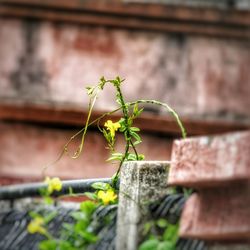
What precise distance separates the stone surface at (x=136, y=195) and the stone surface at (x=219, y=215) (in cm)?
21

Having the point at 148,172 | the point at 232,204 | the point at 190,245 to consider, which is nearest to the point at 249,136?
the point at 232,204

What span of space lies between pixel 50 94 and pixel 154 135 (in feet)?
3.31

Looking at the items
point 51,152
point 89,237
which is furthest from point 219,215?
point 51,152

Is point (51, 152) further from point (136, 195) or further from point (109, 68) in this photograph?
point (136, 195)

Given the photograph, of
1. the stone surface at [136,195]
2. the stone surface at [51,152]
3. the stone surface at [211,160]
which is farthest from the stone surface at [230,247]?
the stone surface at [51,152]

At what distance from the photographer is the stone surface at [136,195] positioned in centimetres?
215

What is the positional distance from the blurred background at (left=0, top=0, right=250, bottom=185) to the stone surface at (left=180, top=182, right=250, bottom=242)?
540cm

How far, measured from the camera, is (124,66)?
7508 mm

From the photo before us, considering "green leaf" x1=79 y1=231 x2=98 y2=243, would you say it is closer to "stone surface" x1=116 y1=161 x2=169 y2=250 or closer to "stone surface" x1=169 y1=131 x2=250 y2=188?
"stone surface" x1=116 y1=161 x2=169 y2=250

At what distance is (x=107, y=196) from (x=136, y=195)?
0.33m

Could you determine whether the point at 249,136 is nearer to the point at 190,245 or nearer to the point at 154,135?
the point at 190,245

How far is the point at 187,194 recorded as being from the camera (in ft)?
6.91

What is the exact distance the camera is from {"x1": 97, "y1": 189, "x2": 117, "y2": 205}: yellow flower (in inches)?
99.6

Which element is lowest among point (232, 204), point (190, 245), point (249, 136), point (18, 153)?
point (18, 153)
